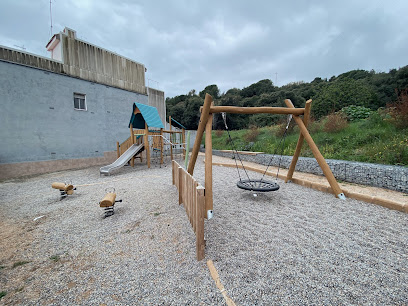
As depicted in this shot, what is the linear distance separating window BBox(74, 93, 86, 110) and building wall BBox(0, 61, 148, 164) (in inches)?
8.9

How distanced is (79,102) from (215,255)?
1111 cm

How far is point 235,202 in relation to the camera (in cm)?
392

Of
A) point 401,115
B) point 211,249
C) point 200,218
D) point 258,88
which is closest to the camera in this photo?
point 200,218

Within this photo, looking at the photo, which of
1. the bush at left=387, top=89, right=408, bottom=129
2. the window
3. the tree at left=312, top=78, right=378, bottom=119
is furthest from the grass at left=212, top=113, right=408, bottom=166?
the window

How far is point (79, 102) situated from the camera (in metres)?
9.88

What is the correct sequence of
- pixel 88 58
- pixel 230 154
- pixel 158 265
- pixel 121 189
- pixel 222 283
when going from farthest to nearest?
pixel 230 154 → pixel 88 58 → pixel 121 189 → pixel 158 265 → pixel 222 283

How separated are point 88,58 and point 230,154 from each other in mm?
9901

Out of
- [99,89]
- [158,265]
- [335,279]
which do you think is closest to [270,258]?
[335,279]

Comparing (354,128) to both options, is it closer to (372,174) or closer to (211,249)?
(372,174)

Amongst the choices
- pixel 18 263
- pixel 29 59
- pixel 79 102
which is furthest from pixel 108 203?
pixel 29 59

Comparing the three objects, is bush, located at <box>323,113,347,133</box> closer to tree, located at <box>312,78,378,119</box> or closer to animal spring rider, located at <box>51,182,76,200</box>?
tree, located at <box>312,78,378,119</box>

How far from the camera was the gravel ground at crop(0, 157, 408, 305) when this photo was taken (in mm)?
1668

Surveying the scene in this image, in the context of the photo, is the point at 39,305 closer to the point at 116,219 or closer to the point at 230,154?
the point at 116,219

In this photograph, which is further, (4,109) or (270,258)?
(4,109)
